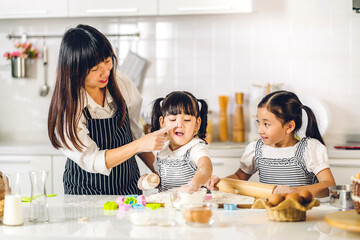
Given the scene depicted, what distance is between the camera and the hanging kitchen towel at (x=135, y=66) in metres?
3.85

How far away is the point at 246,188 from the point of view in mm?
1888

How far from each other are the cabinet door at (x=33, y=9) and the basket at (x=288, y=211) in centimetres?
248

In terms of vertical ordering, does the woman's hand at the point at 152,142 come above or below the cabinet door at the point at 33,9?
below

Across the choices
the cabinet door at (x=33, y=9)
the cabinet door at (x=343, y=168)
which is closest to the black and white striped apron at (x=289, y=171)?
the cabinet door at (x=343, y=168)

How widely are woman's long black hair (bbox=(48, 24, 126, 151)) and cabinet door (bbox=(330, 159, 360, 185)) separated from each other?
1.69m

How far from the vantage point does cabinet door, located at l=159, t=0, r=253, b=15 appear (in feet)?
11.2

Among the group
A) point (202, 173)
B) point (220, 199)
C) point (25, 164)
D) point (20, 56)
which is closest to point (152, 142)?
point (202, 173)

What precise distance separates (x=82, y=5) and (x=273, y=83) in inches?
57.1

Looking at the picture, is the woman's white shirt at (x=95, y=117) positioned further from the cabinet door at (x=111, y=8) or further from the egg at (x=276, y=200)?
the cabinet door at (x=111, y=8)

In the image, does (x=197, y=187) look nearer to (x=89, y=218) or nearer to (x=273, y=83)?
(x=89, y=218)

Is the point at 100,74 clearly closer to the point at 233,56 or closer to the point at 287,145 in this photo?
the point at 287,145

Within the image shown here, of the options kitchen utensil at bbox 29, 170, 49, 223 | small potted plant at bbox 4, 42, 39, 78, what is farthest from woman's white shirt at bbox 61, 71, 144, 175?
small potted plant at bbox 4, 42, 39, 78

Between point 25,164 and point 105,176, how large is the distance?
1.35 m

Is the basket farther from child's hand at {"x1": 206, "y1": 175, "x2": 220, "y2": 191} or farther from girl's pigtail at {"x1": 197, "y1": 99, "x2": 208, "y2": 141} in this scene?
girl's pigtail at {"x1": 197, "y1": 99, "x2": 208, "y2": 141}
